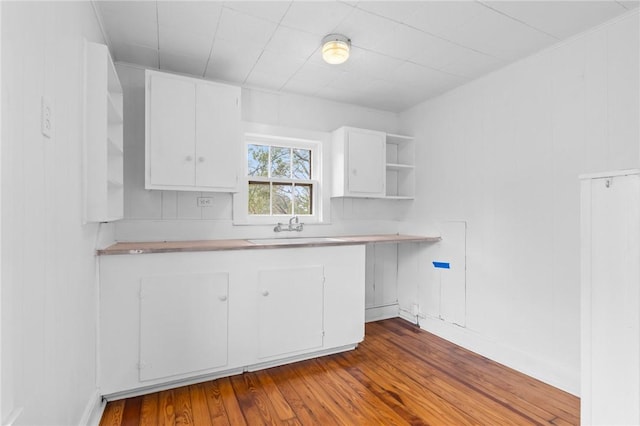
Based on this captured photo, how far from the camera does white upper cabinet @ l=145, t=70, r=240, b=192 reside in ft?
7.82

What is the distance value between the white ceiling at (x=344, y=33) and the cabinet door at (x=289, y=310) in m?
1.64

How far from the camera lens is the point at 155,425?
1771mm

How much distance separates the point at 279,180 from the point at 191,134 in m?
0.97

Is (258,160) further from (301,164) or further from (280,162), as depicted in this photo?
(301,164)

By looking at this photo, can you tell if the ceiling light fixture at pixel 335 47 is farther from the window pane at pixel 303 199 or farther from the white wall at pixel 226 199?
the window pane at pixel 303 199

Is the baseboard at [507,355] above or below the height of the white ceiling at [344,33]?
below

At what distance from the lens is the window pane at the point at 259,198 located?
3107 millimetres

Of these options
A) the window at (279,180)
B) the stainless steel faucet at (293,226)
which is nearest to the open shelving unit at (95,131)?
the window at (279,180)

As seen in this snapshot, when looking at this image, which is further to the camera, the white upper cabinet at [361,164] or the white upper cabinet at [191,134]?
the white upper cabinet at [361,164]

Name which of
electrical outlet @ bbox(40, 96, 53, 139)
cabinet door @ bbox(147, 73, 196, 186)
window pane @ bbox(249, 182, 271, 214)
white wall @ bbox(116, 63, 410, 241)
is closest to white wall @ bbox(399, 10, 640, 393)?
white wall @ bbox(116, 63, 410, 241)

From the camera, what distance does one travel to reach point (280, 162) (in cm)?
326

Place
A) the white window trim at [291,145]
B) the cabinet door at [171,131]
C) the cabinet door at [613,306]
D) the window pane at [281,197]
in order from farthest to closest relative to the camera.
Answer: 1. the window pane at [281,197]
2. the white window trim at [291,145]
3. the cabinet door at [171,131]
4. the cabinet door at [613,306]

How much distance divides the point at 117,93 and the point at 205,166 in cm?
76

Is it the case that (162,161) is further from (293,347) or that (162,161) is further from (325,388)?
(325,388)
